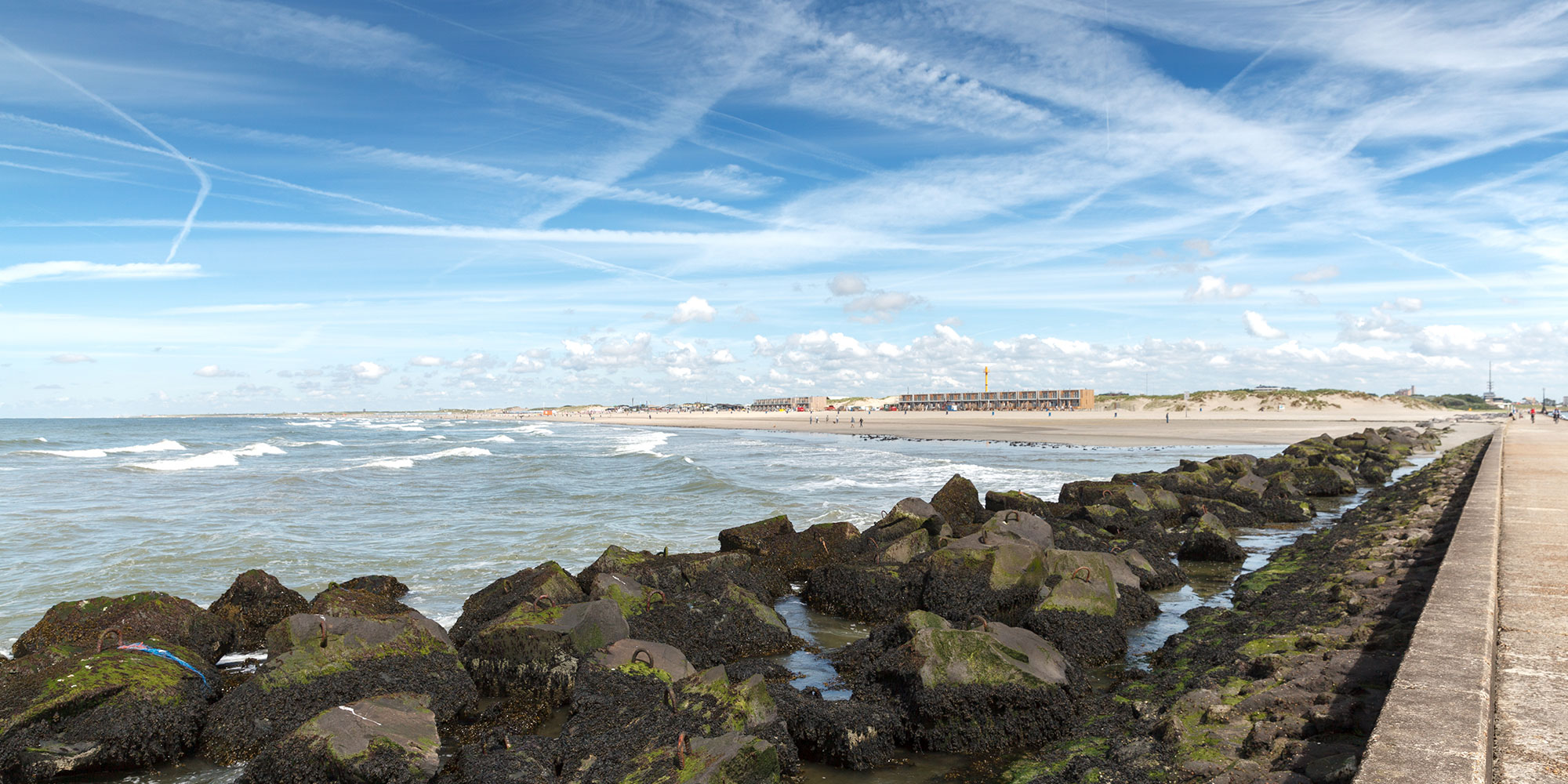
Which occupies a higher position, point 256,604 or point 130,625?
point 130,625

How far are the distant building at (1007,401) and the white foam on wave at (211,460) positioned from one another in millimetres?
106693

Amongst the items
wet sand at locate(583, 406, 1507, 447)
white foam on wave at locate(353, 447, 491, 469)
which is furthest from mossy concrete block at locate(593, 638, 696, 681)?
wet sand at locate(583, 406, 1507, 447)

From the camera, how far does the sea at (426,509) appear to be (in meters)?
11.5

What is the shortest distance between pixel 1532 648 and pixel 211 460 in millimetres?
43963

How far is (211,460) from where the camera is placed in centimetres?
3650

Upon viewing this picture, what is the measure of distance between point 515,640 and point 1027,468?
2526 cm

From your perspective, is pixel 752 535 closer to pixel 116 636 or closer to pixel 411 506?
pixel 116 636

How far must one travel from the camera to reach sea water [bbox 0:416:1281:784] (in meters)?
12.0

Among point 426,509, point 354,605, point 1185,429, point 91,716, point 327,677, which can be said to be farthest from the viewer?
point 1185,429

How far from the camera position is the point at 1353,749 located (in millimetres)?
4137

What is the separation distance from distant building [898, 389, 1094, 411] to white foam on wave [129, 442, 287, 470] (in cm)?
10669

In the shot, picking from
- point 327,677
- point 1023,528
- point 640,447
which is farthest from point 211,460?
point 1023,528

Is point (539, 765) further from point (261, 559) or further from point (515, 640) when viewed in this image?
point (261, 559)

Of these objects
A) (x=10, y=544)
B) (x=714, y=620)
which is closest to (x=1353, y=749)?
(x=714, y=620)
